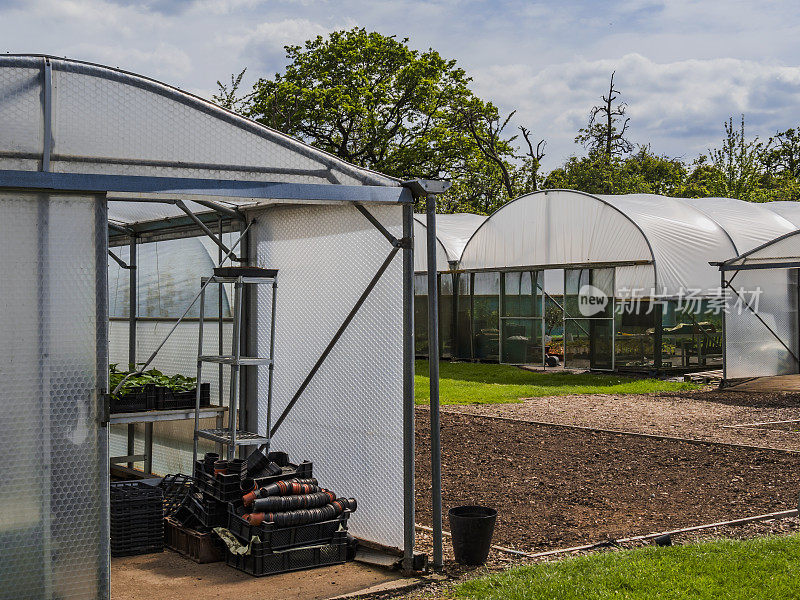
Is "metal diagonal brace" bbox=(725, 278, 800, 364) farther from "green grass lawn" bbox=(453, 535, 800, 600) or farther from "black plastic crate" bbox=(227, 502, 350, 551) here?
"black plastic crate" bbox=(227, 502, 350, 551)

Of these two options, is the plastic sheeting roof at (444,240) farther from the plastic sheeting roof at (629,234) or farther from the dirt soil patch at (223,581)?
the dirt soil patch at (223,581)

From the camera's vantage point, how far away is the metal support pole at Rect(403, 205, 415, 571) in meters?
6.24

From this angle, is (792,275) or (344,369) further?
(792,275)

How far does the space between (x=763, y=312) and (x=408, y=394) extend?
14354 mm

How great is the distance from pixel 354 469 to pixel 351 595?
135cm

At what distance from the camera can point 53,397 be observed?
16.8ft

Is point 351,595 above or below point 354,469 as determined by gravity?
below

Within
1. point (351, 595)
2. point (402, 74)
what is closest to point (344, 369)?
point (351, 595)

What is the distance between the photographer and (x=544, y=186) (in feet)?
144

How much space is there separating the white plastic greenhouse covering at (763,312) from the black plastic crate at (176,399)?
39.0 ft

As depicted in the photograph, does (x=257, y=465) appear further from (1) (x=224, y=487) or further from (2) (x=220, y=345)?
(2) (x=220, y=345)

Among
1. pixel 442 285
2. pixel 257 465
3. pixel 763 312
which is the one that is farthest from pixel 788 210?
pixel 257 465

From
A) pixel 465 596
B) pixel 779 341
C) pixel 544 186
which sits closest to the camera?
pixel 465 596

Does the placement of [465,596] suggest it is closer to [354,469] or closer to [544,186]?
[354,469]
